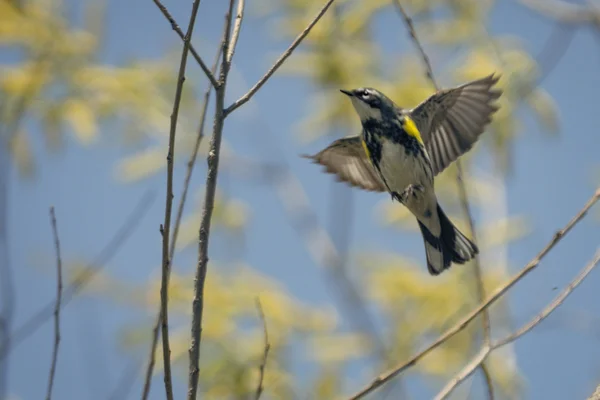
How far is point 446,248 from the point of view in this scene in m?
3.57

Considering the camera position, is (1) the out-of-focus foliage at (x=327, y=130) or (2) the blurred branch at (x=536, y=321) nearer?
(2) the blurred branch at (x=536, y=321)

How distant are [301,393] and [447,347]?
141cm

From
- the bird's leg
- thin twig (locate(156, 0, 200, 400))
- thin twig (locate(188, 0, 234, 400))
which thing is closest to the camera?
thin twig (locate(156, 0, 200, 400))

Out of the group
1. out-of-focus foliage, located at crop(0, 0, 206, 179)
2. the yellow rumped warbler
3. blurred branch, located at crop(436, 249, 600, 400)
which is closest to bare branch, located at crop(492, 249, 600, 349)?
blurred branch, located at crop(436, 249, 600, 400)

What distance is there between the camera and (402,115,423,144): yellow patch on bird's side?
354 centimetres

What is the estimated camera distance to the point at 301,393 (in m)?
4.88

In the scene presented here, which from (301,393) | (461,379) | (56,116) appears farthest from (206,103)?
(56,116)

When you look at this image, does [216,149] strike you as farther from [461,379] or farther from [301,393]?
[301,393]

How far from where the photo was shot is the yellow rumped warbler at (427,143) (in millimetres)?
3484

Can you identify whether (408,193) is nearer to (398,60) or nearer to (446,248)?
(446,248)

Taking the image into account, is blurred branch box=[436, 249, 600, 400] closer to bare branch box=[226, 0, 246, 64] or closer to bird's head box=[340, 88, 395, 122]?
bare branch box=[226, 0, 246, 64]

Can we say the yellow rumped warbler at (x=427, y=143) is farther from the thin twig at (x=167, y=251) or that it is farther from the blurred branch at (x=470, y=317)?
the thin twig at (x=167, y=251)

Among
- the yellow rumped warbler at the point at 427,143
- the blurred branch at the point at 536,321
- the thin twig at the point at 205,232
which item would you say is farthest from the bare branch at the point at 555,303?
the yellow rumped warbler at the point at 427,143

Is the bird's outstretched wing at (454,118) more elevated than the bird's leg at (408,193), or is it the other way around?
the bird's outstretched wing at (454,118)
